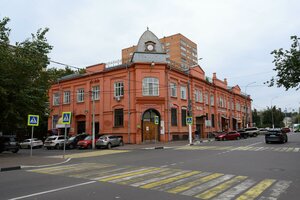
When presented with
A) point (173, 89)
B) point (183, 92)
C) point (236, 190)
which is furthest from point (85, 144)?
point (236, 190)

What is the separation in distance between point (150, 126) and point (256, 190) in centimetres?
2821

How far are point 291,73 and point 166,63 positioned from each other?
15.1 metres

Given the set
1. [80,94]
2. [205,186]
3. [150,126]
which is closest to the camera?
[205,186]

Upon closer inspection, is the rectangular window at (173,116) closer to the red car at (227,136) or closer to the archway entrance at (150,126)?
the archway entrance at (150,126)

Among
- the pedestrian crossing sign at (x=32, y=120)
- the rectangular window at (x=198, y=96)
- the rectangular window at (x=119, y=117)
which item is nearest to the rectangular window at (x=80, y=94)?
the rectangular window at (x=119, y=117)

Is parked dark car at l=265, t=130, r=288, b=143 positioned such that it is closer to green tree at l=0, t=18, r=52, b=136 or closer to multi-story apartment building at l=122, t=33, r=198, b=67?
green tree at l=0, t=18, r=52, b=136

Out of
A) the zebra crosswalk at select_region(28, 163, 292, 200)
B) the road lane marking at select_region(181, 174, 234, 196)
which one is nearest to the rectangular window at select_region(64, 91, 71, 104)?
the zebra crosswalk at select_region(28, 163, 292, 200)

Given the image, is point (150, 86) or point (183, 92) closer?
point (150, 86)

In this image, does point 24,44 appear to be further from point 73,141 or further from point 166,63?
point 166,63

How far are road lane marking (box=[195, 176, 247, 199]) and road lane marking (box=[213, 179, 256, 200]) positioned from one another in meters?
0.20

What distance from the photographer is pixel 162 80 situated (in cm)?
3644

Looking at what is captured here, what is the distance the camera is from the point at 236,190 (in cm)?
775

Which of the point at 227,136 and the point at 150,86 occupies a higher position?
the point at 150,86

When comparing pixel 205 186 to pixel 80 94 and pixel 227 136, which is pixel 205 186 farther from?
pixel 80 94
